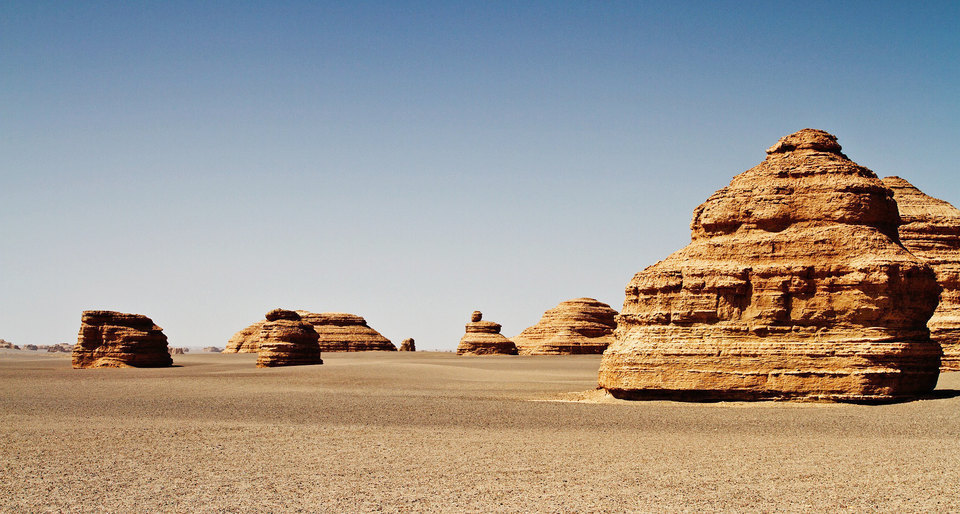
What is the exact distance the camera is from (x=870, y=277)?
56.3 ft

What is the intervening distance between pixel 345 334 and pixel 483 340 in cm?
1570

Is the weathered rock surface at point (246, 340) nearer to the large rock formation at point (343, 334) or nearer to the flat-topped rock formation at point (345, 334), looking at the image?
the large rock formation at point (343, 334)

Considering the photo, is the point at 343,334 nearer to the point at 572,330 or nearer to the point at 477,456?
the point at 572,330

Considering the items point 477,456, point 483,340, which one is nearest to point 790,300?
point 477,456

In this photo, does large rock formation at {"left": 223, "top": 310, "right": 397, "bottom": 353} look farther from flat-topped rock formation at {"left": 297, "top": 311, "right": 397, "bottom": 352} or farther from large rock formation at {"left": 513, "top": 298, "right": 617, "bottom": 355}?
large rock formation at {"left": 513, "top": 298, "right": 617, "bottom": 355}

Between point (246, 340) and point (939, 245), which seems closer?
point (939, 245)

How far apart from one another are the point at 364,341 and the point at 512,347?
1590 centimetres

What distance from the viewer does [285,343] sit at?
1704 inches

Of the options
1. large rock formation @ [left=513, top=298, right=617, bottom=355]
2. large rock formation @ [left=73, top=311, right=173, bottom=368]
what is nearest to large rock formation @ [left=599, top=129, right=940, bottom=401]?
large rock formation @ [left=73, top=311, right=173, bottom=368]

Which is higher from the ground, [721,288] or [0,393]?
[721,288]

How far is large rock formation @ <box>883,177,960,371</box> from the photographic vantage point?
2888 centimetres

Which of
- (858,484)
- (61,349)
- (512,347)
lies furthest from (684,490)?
(61,349)

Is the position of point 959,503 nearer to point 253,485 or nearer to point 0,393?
point 253,485

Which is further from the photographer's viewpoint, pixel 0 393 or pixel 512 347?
pixel 512 347
